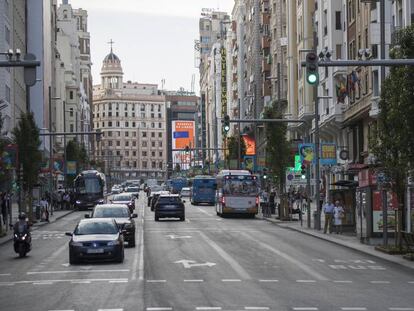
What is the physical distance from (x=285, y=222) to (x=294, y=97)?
1199 inches

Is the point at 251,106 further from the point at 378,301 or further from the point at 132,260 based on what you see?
the point at 378,301

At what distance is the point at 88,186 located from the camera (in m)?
88.4

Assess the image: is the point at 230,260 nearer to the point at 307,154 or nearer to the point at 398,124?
the point at 398,124

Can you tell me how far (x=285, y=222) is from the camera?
58312 mm

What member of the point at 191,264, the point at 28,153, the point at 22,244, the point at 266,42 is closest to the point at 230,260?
the point at 191,264

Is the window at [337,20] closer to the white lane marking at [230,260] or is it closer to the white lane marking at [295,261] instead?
the white lane marking at [230,260]

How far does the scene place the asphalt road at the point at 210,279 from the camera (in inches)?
741

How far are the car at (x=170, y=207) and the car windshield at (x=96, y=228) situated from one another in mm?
31014

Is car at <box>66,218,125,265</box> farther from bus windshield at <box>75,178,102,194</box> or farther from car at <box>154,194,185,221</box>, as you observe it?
bus windshield at <box>75,178,102,194</box>

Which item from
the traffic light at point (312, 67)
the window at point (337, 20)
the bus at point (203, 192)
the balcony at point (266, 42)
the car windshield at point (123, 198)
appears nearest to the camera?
the traffic light at point (312, 67)

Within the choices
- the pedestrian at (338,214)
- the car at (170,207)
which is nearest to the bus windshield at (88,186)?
the car at (170,207)

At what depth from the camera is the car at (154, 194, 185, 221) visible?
61.3 metres

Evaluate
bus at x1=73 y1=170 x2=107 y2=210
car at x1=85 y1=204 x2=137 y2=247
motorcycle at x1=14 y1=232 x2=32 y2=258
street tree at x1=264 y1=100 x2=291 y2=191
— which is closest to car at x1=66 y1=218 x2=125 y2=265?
motorcycle at x1=14 y1=232 x2=32 y2=258

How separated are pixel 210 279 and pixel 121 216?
14.0m
